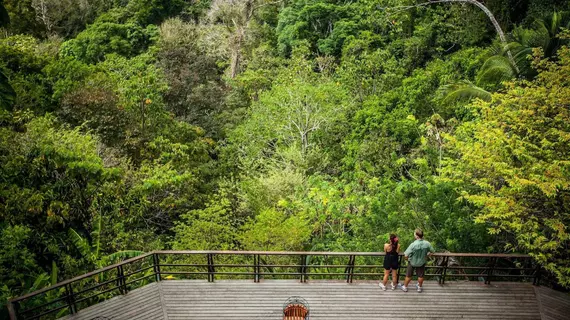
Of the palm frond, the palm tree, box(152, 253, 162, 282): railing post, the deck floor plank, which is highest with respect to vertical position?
the palm tree

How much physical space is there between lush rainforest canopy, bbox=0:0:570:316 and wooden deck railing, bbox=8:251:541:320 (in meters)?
0.52

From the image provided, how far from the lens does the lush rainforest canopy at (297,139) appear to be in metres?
10.9

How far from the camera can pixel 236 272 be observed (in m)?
10.5

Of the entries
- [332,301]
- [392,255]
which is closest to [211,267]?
[332,301]

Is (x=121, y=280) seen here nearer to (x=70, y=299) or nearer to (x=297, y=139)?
(x=70, y=299)

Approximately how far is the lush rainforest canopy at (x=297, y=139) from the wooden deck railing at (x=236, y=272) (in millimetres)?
522

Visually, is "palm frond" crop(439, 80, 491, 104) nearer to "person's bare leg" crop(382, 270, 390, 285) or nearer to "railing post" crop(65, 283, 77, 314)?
"person's bare leg" crop(382, 270, 390, 285)

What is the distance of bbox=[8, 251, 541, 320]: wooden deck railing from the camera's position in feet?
30.6

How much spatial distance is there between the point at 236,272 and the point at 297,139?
44.1ft

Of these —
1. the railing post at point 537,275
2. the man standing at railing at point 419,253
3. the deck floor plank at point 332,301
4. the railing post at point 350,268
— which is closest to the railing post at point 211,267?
the deck floor plank at point 332,301

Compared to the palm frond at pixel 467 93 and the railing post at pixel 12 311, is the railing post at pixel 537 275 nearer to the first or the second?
the palm frond at pixel 467 93

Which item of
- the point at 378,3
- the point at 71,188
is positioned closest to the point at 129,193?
the point at 71,188

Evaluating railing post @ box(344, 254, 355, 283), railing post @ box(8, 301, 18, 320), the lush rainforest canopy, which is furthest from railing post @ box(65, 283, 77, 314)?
railing post @ box(344, 254, 355, 283)

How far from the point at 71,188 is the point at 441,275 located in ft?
37.9
